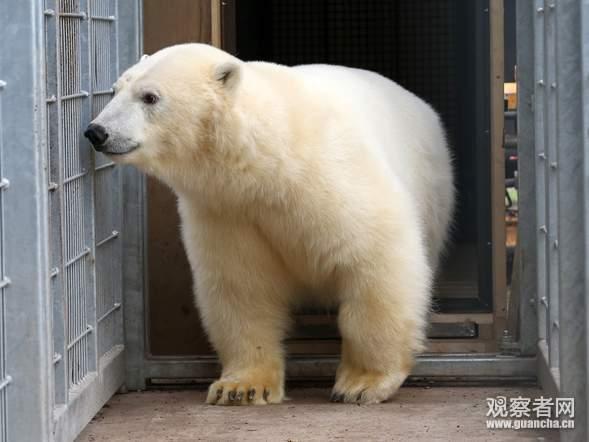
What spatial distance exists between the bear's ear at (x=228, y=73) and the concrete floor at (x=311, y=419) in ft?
3.33

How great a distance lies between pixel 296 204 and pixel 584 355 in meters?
0.98

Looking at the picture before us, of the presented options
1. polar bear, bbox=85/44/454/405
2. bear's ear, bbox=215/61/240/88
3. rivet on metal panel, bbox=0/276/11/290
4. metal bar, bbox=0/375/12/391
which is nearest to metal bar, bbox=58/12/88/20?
polar bear, bbox=85/44/454/405

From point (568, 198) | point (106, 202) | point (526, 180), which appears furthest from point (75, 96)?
point (526, 180)

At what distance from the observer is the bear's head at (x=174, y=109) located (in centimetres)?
363

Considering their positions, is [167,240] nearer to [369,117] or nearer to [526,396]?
[369,117]

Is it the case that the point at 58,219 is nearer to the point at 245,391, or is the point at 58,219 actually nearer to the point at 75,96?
the point at 75,96

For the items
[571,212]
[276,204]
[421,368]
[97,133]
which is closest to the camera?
[571,212]

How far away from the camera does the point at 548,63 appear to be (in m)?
3.78

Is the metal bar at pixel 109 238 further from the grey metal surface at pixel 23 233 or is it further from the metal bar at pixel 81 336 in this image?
the grey metal surface at pixel 23 233

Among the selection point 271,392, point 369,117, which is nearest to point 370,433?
point 271,392

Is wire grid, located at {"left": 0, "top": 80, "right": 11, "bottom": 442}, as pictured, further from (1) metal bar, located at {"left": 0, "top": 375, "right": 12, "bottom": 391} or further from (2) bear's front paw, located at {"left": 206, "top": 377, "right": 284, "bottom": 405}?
(2) bear's front paw, located at {"left": 206, "top": 377, "right": 284, "bottom": 405}

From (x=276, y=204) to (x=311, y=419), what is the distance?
0.66m

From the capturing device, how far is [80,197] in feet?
12.2

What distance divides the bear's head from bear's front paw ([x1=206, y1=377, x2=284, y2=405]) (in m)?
0.73
